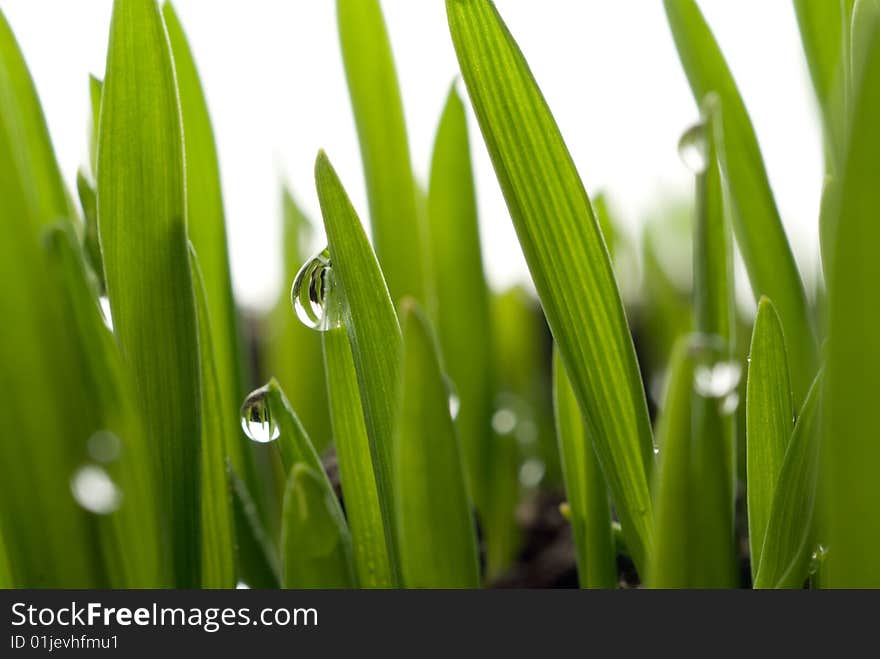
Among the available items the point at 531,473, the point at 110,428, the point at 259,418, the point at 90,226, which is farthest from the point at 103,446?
the point at 531,473

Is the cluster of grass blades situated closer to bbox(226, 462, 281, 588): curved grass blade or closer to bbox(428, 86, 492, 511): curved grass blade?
bbox(226, 462, 281, 588): curved grass blade

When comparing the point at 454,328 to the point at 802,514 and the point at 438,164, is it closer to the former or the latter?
the point at 438,164

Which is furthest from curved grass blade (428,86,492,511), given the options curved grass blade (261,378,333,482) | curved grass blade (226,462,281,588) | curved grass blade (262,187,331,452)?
curved grass blade (261,378,333,482)

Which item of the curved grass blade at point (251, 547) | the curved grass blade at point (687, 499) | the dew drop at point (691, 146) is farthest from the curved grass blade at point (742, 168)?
the curved grass blade at point (251, 547)

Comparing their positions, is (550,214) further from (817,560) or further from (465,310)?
(465,310)

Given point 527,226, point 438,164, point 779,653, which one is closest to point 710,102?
point 527,226

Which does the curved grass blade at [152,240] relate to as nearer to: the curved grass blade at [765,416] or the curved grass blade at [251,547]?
the curved grass blade at [251,547]
